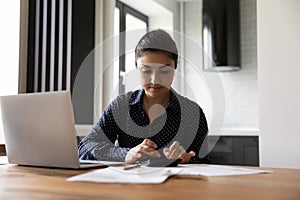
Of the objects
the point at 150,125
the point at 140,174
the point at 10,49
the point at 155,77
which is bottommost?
the point at 140,174

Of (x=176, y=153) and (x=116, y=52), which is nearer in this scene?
(x=176, y=153)

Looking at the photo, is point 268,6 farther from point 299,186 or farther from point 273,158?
point 299,186

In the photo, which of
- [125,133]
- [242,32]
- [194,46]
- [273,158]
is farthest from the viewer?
[194,46]

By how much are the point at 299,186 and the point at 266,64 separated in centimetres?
138

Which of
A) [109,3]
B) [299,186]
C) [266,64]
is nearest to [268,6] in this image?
[266,64]

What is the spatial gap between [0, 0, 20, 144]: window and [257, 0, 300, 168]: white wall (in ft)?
4.70

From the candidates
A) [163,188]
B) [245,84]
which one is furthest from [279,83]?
[245,84]

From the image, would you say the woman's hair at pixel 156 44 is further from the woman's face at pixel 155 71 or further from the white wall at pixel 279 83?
the white wall at pixel 279 83

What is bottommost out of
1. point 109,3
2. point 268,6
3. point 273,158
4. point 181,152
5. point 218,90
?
point 273,158

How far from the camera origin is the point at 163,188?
0.80m

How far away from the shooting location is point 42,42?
2.44 meters

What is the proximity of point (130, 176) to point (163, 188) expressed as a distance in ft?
0.61

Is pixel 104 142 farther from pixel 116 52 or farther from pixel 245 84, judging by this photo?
pixel 245 84

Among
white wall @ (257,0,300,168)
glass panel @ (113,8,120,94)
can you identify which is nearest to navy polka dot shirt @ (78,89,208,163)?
white wall @ (257,0,300,168)
